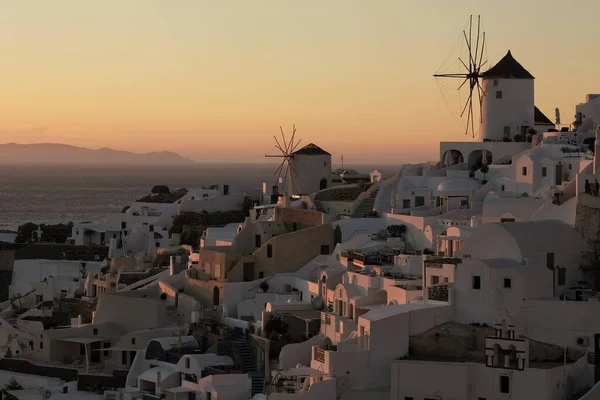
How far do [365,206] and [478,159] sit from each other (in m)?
4.21

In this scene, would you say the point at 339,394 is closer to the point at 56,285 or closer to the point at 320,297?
the point at 320,297

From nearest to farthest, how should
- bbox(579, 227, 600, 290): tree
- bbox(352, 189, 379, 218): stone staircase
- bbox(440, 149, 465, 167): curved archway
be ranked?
bbox(579, 227, 600, 290): tree
bbox(352, 189, 379, 218): stone staircase
bbox(440, 149, 465, 167): curved archway

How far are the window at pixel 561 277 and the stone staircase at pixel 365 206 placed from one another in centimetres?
Result: 1342

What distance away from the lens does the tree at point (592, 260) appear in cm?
3225

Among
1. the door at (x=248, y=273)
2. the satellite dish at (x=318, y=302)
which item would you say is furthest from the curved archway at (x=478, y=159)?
the satellite dish at (x=318, y=302)

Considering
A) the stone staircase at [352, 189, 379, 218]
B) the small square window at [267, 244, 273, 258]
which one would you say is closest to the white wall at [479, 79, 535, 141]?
the stone staircase at [352, 189, 379, 218]

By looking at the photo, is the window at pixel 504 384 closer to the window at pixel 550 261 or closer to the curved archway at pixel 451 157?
the window at pixel 550 261

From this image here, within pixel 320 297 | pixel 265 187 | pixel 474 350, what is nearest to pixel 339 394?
pixel 474 350

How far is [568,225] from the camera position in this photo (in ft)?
108

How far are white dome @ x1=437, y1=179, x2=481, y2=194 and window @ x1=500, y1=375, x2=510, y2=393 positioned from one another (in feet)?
45.7

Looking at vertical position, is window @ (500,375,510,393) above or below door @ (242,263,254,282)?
below

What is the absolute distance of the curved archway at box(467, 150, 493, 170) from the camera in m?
46.7

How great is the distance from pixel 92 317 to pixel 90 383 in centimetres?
640

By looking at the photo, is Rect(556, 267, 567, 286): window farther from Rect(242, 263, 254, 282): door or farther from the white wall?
the white wall
